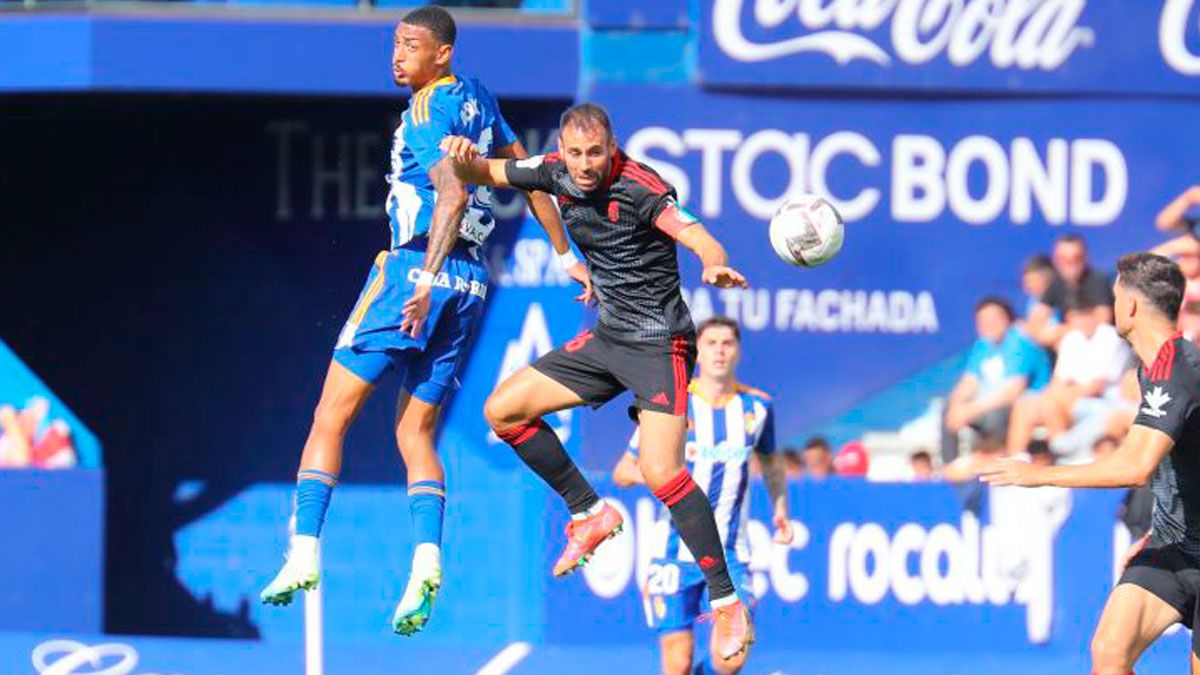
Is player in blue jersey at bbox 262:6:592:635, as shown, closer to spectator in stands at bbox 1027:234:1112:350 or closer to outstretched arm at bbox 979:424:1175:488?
outstretched arm at bbox 979:424:1175:488

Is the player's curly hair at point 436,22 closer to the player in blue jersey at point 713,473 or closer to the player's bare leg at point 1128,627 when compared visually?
the player in blue jersey at point 713,473

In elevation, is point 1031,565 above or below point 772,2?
below

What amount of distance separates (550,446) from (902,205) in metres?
5.57

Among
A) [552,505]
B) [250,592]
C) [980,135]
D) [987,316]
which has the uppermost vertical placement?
[980,135]

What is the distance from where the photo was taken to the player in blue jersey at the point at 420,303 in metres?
8.31

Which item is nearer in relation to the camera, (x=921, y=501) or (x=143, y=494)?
(x=921, y=501)

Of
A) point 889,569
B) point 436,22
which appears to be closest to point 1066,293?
point 889,569

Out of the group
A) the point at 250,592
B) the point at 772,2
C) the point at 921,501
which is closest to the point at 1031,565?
the point at 921,501

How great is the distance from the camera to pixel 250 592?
46.6 ft

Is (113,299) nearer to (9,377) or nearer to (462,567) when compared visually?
(9,377)

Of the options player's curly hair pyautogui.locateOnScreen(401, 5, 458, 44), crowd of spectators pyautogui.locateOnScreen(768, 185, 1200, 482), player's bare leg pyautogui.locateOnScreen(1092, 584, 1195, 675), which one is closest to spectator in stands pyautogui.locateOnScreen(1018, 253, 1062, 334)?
crowd of spectators pyautogui.locateOnScreen(768, 185, 1200, 482)

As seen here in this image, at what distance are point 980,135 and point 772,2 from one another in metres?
1.61

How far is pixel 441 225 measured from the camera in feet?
27.0

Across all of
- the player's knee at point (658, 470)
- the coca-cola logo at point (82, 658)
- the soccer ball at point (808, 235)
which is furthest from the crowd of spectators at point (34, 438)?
the soccer ball at point (808, 235)
